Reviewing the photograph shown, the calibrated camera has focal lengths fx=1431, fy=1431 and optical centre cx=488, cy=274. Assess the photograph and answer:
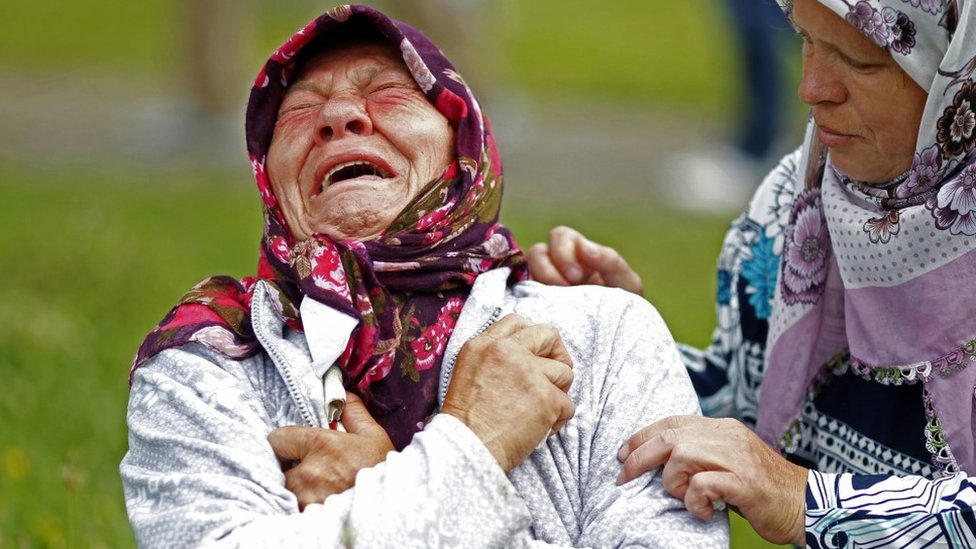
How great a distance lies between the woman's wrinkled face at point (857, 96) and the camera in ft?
10.0

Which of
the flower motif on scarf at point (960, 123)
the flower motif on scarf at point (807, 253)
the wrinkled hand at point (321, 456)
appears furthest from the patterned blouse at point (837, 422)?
the wrinkled hand at point (321, 456)

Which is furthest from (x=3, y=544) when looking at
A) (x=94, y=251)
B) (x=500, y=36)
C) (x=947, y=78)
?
(x=500, y=36)

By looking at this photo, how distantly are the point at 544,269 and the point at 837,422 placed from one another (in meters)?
0.84

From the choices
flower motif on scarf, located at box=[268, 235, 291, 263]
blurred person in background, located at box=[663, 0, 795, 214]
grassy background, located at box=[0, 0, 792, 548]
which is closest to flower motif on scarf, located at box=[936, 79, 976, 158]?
flower motif on scarf, located at box=[268, 235, 291, 263]

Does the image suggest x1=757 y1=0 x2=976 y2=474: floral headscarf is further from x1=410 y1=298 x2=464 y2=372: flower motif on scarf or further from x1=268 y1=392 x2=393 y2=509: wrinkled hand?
x1=268 y1=392 x2=393 y2=509: wrinkled hand

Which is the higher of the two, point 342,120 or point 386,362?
point 342,120

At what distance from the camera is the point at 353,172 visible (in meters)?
3.18

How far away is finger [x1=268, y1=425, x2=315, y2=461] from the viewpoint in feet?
9.11

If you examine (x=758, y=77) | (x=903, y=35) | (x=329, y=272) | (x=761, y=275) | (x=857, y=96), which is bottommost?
(x=758, y=77)

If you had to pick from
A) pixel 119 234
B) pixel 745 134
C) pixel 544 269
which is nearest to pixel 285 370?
pixel 544 269

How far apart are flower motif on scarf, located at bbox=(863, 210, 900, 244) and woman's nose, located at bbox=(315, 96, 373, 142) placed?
112cm

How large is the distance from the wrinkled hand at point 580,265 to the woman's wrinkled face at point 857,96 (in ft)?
2.30

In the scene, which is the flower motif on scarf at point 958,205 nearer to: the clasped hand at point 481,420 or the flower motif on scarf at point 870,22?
the flower motif on scarf at point 870,22

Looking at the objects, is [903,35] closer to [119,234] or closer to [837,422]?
[837,422]
